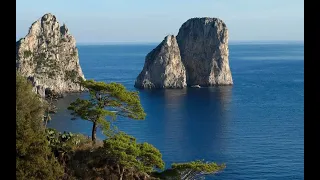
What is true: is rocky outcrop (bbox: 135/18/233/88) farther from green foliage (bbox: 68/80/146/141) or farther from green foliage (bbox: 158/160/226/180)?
green foliage (bbox: 158/160/226/180)

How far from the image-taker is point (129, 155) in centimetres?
1153

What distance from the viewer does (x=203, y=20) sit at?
7144 centimetres

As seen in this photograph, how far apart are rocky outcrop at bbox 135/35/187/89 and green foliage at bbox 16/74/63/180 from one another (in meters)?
53.1

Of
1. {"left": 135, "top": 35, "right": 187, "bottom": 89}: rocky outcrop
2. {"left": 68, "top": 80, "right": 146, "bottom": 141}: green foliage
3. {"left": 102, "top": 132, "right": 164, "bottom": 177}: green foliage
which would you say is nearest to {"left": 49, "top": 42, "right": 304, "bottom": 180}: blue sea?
{"left": 135, "top": 35, "right": 187, "bottom": 89}: rocky outcrop

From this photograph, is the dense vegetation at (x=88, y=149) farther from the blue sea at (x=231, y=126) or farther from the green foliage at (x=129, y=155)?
the blue sea at (x=231, y=126)

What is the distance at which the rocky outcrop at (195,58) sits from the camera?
6538 centimetres

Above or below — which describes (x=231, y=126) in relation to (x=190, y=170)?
below

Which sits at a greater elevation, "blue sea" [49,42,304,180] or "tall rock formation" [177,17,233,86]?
"tall rock formation" [177,17,233,86]

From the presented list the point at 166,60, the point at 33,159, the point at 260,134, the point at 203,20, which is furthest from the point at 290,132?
the point at 203,20

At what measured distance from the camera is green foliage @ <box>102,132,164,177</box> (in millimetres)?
11641

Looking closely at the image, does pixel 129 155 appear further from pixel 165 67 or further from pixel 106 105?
pixel 165 67

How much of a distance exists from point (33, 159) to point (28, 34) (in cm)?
4647

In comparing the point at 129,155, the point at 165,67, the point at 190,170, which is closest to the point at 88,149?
the point at 129,155

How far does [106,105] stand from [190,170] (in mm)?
2931
